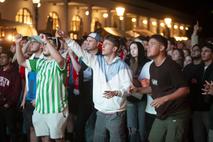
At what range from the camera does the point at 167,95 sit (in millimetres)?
7266

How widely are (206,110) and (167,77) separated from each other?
213 centimetres

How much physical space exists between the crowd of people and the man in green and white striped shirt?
0.02m

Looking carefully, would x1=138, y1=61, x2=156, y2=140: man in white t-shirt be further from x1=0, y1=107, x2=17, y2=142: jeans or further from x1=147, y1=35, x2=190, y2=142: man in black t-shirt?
x1=0, y1=107, x2=17, y2=142: jeans

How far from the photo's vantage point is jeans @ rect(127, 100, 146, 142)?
378 inches

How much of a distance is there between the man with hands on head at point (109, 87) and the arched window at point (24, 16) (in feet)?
83.0

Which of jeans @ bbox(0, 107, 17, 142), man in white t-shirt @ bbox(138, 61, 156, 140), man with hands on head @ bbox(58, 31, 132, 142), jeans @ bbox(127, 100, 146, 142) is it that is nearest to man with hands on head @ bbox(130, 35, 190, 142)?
man with hands on head @ bbox(58, 31, 132, 142)

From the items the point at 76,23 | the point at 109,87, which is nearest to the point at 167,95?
the point at 109,87

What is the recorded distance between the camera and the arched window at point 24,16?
33.1m

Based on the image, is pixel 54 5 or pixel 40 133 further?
pixel 54 5

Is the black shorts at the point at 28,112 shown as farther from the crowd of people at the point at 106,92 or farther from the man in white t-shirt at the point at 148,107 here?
the man in white t-shirt at the point at 148,107

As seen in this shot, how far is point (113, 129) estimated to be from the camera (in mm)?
8172

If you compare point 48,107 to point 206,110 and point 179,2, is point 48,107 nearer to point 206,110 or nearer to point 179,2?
point 206,110

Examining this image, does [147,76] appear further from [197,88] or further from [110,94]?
[110,94]

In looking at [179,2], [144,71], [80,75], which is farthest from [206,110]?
[179,2]
